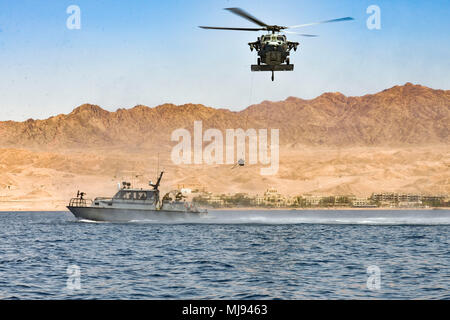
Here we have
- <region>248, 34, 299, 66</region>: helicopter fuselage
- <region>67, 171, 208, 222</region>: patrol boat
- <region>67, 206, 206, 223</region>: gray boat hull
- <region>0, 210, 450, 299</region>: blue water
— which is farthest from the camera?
<region>67, 171, 208, 222</region>: patrol boat

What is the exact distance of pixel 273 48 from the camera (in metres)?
40.7

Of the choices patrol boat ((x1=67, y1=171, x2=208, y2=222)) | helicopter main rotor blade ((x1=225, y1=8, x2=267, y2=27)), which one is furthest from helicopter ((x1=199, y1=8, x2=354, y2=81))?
patrol boat ((x1=67, y1=171, x2=208, y2=222))

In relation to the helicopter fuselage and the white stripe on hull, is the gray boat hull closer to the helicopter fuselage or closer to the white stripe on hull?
the white stripe on hull

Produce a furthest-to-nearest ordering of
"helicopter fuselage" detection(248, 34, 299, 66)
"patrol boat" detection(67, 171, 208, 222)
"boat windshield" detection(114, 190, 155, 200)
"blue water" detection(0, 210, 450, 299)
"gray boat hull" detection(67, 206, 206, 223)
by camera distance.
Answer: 1. "boat windshield" detection(114, 190, 155, 200)
2. "patrol boat" detection(67, 171, 208, 222)
3. "gray boat hull" detection(67, 206, 206, 223)
4. "helicopter fuselage" detection(248, 34, 299, 66)
5. "blue water" detection(0, 210, 450, 299)

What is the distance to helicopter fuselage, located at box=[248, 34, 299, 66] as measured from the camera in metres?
40.8

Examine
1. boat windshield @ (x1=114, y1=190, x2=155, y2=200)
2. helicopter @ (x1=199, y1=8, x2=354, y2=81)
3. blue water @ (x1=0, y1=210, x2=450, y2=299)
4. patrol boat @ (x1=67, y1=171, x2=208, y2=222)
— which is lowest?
blue water @ (x1=0, y1=210, x2=450, y2=299)

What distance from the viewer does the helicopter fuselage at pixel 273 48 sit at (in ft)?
134

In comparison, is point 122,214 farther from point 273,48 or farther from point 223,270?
point 223,270

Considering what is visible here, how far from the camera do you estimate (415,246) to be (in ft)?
173

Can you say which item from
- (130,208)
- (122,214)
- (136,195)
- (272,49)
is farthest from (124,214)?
(272,49)

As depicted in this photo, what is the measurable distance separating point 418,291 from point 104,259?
21.5 m

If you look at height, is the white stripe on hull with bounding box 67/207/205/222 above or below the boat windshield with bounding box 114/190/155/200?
below

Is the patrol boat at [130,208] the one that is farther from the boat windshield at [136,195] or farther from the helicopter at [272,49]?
the helicopter at [272,49]
